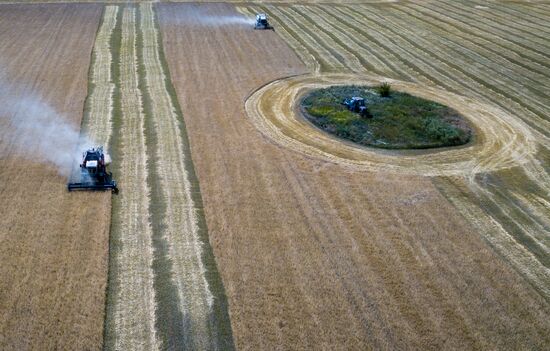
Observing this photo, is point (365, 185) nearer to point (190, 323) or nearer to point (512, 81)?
point (190, 323)

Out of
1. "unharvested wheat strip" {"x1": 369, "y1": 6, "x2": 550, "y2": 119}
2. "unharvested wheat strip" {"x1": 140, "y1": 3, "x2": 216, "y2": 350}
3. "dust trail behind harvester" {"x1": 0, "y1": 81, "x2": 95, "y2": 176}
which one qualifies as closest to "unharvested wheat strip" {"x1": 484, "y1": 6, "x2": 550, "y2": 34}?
"unharvested wheat strip" {"x1": 369, "y1": 6, "x2": 550, "y2": 119}

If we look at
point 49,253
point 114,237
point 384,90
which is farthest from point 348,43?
point 49,253

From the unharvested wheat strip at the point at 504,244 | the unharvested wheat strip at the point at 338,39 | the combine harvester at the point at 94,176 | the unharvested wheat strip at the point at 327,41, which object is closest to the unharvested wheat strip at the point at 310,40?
the unharvested wheat strip at the point at 327,41

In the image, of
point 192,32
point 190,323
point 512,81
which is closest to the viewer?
point 190,323

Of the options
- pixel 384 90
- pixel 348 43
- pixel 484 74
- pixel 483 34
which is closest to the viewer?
pixel 384 90

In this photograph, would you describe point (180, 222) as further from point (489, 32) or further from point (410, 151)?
point (489, 32)

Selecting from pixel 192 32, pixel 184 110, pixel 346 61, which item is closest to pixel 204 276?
pixel 184 110
